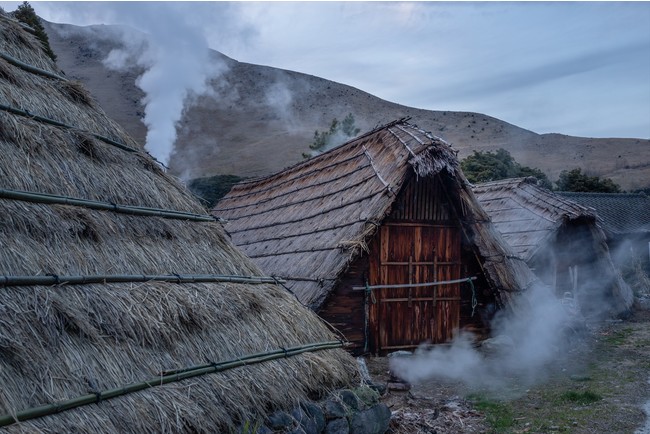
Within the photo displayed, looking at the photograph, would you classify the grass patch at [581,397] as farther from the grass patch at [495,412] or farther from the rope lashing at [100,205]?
the rope lashing at [100,205]

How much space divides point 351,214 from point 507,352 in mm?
4165

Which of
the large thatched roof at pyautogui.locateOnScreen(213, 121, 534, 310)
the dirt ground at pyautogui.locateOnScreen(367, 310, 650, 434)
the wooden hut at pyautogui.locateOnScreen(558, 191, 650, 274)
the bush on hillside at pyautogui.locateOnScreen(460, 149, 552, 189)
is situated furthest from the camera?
the bush on hillside at pyautogui.locateOnScreen(460, 149, 552, 189)

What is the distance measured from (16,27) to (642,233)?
2549 cm

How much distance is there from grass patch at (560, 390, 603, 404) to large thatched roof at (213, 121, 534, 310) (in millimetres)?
3253

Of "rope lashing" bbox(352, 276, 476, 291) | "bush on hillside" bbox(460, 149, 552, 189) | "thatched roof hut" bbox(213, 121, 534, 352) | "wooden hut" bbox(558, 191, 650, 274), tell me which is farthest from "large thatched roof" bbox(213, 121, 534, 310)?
"bush on hillside" bbox(460, 149, 552, 189)

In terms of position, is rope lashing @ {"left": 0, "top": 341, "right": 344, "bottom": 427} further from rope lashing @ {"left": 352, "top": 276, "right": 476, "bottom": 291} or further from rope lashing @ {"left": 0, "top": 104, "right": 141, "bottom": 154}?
rope lashing @ {"left": 352, "top": 276, "right": 476, "bottom": 291}

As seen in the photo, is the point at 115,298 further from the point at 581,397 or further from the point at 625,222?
the point at 625,222

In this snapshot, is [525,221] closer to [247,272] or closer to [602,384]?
[602,384]

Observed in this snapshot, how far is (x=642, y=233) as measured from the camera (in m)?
25.6

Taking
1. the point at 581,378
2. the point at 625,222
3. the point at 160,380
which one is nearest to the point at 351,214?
the point at 581,378

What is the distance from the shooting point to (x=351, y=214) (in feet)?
38.1

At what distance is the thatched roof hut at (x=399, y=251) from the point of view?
36.2 ft

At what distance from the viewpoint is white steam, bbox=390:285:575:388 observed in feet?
34.3

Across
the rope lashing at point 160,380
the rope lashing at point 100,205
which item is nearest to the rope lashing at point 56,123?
the rope lashing at point 100,205
